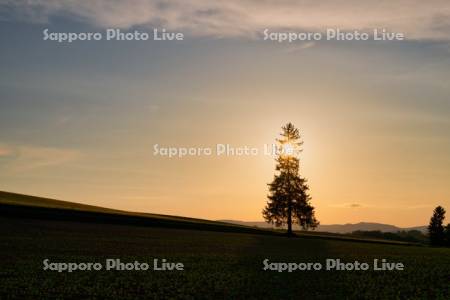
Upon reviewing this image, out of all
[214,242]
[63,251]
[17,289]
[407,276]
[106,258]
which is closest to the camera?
[17,289]

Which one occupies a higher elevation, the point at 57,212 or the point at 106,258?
the point at 57,212

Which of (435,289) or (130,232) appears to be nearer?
(435,289)

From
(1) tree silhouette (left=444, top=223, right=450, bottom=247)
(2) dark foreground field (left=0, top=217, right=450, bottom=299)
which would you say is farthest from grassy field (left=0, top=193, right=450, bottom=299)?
(1) tree silhouette (left=444, top=223, right=450, bottom=247)

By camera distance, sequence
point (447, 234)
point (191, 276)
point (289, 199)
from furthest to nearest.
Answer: point (447, 234)
point (289, 199)
point (191, 276)

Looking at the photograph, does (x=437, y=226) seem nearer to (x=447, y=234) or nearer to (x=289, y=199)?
(x=447, y=234)

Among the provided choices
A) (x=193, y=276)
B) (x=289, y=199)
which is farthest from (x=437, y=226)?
(x=193, y=276)

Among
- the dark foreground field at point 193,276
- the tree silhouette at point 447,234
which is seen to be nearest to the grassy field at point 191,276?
the dark foreground field at point 193,276

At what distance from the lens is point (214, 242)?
6956 centimetres

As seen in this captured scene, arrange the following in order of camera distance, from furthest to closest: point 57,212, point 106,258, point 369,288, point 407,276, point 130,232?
point 57,212
point 130,232
point 106,258
point 407,276
point 369,288

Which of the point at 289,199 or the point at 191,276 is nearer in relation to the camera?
the point at 191,276

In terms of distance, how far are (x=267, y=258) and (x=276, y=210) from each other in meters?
42.8

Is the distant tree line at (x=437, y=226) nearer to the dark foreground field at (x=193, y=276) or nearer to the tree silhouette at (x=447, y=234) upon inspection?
the tree silhouette at (x=447, y=234)

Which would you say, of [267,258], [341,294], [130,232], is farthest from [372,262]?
[130,232]

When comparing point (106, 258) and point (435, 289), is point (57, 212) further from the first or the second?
point (435, 289)
